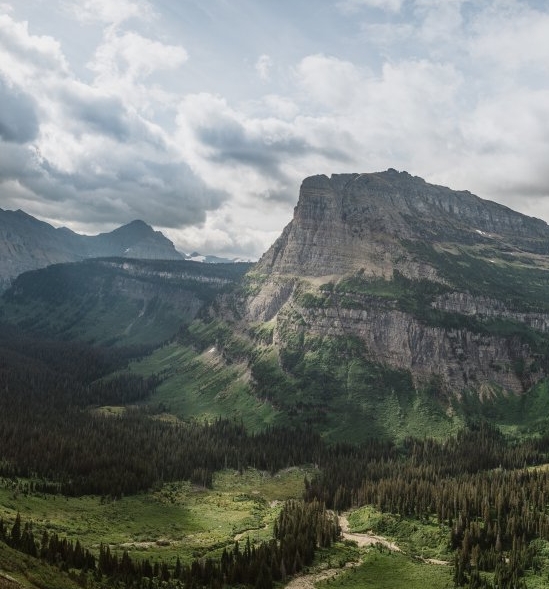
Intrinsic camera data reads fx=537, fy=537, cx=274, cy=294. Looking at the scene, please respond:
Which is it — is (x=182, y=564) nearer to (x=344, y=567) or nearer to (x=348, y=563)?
(x=344, y=567)

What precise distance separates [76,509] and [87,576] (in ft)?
275

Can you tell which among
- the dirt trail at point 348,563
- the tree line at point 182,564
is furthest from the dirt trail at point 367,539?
the tree line at point 182,564

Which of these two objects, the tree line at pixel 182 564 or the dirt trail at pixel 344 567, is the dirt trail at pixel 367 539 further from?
the tree line at pixel 182 564

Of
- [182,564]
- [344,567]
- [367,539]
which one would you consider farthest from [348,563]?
[182,564]

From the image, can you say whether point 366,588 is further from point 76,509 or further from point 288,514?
point 76,509

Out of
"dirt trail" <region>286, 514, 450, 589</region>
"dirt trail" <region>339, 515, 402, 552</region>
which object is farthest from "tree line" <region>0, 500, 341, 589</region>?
"dirt trail" <region>339, 515, 402, 552</region>

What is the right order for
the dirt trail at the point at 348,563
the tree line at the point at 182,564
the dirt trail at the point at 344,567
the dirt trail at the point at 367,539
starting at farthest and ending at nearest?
the dirt trail at the point at 367,539 → the dirt trail at the point at 348,563 → the dirt trail at the point at 344,567 → the tree line at the point at 182,564

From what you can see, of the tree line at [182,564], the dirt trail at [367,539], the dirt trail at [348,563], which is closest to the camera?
the tree line at [182,564]

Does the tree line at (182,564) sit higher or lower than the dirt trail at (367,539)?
higher

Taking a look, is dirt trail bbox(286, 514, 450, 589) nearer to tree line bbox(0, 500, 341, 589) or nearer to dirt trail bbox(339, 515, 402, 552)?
dirt trail bbox(339, 515, 402, 552)

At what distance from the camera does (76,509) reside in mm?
197875

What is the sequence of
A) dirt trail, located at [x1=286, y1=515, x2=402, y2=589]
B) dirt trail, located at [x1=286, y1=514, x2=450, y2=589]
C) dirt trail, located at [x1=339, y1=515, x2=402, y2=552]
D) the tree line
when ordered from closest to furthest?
the tree line, dirt trail, located at [x1=286, y1=515, x2=402, y2=589], dirt trail, located at [x1=286, y1=514, x2=450, y2=589], dirt trail, located at [x1=339, y1=515, x2=402, y2=552]

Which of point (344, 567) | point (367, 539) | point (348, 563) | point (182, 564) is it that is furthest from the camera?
point (367, 539)

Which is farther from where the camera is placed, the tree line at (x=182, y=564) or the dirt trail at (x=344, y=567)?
the dirt trail at (x=344, y=567)
